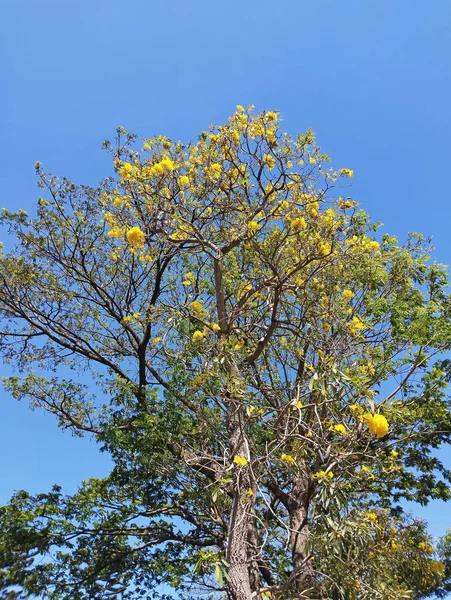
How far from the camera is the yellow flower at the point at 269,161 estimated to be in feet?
15.6

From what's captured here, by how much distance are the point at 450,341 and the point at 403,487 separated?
8.06ft

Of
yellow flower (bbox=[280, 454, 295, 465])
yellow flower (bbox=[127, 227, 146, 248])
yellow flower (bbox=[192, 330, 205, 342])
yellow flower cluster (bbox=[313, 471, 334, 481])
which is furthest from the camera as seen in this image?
yellow flower (bbox=[192, 330, 205, 342])

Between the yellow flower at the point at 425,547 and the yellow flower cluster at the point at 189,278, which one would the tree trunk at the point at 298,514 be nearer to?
the yellow flower at the point at 425,547

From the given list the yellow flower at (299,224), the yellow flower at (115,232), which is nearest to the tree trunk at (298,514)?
the yellow flower at (299,224)

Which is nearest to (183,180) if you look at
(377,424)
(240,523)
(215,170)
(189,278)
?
(215,170)

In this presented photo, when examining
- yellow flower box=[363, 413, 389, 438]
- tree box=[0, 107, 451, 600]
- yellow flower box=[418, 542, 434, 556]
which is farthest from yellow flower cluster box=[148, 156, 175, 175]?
yellow flower box=[418, 542, 434, 556]

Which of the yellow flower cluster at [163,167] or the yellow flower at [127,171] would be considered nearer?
the yellow flower cluster at [163,167]

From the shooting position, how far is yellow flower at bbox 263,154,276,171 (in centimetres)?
474

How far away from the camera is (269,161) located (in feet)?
15.6

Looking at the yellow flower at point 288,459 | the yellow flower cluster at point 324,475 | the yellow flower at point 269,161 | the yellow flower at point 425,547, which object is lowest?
the yellow flower at point 425,547

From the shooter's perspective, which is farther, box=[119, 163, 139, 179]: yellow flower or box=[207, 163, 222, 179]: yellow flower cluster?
box=[207, 163, 222, 179]: yellow flower cluster

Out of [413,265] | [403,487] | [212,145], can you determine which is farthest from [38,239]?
[403,487]

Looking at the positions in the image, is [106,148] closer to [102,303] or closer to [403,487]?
[102,303]

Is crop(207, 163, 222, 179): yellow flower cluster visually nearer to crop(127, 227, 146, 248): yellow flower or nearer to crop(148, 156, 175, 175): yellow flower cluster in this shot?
crop(148, 156, 175, 175): yellow flower cluster
